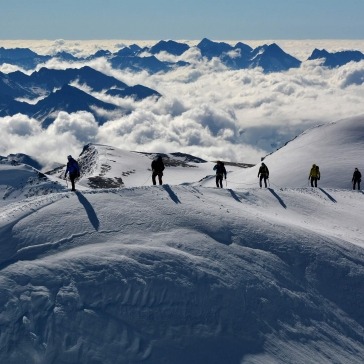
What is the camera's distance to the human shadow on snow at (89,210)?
88.1 feet

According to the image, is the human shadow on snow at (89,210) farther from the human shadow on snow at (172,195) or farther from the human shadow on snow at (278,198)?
Result: the human shadow on snow at (278,198)

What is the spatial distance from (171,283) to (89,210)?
695 cm

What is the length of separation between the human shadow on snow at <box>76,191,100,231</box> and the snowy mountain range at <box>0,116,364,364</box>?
0.18ft

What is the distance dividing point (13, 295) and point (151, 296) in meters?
5.77

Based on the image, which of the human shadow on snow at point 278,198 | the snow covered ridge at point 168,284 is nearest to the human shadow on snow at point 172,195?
the snow covered ridge at point 168,284

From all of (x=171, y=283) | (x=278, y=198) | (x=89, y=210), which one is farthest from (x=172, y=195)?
(x=278, y=198)

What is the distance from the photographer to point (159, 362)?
20297 millimetres

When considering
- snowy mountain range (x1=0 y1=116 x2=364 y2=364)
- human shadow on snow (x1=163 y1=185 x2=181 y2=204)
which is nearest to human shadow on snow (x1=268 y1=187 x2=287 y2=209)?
snowy mountain range (x1=0 y1=116 x2=364 y2=364)

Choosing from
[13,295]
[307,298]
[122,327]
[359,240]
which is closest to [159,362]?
[122,327]

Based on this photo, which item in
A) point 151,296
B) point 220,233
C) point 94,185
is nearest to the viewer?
point 151,296

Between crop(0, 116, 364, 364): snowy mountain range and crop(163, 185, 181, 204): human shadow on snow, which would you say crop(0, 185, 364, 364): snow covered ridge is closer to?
crop(0, 116, 364, 364): snowy mountain range

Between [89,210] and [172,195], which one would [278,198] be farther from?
[89,210]

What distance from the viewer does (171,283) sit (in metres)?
23.6

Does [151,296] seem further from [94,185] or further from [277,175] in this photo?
[94,185]
